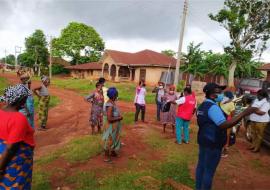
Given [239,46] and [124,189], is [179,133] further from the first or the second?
[239,46]

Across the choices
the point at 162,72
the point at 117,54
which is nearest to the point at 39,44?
the point at 117,54

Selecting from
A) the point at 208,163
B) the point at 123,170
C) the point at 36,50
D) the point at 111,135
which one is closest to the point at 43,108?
the point at 111,135

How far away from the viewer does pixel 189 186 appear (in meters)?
5.20

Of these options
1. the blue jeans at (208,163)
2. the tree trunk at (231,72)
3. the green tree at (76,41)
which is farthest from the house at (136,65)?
the blue jeans at (208,163)

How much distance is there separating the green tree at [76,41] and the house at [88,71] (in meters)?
3.81

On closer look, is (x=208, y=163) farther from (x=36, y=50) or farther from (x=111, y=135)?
(x=36, y=50)

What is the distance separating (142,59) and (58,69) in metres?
26.3

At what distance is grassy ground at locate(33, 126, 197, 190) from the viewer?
16.2 feet

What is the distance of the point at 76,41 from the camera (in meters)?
51.3

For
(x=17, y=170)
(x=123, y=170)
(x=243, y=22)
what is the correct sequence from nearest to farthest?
1. (x=17, y=170)
2. (x=123, y=170)
3. (x=243, y=22)

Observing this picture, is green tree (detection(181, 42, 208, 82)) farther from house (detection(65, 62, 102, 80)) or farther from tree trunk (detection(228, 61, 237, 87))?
house (detection(65, 62, 102, 80))

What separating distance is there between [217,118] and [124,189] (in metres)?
2.03

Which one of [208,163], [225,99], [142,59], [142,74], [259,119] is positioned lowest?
[208,163]

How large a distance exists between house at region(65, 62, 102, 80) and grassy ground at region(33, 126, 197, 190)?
117 ft
